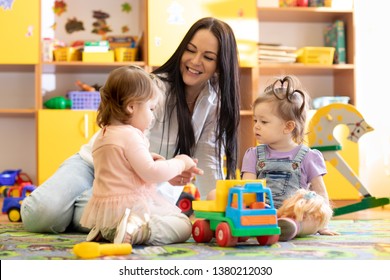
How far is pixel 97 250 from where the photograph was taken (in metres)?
1.37

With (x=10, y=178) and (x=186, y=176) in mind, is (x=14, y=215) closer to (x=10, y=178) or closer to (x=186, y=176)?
(x=186, y=176)

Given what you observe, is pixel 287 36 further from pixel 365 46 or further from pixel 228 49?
pixel 228 49

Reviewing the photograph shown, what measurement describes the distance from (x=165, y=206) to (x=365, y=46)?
277 centimetres

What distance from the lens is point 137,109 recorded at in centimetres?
159

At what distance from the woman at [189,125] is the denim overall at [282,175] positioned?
244 mm

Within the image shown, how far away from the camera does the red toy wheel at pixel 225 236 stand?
151 centimetres

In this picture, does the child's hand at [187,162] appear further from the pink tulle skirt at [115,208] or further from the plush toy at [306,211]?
the plush toy at [306,211]

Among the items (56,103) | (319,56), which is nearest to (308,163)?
(319,56)

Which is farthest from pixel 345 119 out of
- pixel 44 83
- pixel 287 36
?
pixel 44 83

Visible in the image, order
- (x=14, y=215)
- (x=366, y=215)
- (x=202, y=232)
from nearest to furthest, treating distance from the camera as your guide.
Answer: (x=202, y=232)
(x=14, y=215)
(x=366, y=215)

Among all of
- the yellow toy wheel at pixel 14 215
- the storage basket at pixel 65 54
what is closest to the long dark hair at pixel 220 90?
the yellow toy wheel at pixel 14 215

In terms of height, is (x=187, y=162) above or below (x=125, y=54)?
below

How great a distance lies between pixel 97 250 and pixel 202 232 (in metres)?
0.35

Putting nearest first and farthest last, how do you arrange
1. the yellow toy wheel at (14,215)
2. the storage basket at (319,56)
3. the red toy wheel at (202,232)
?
the red toy wheel at (202,232) < the yellow toy wheel at (14,215) < the storage basket at (319,56)
